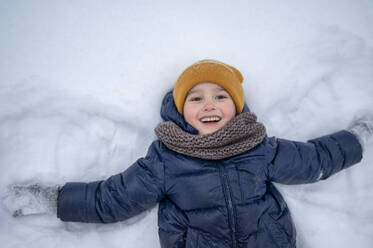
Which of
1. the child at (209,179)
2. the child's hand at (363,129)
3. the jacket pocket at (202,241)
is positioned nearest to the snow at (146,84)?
the child's hand at (363,129)

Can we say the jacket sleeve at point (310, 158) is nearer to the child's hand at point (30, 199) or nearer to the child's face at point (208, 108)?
the child's face at point (208, 108)

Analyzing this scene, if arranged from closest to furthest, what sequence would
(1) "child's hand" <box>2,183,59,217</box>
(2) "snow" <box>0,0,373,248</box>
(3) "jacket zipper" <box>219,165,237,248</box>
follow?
(3) "jacket zipper" <box>219,165,237,248</box> → (1) "child's hand" <box>2,183,59,217</box> → (2) "snow" <box>0,0,373,248</box>

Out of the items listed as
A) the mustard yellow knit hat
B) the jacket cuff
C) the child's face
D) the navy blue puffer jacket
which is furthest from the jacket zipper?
the jacket cuff

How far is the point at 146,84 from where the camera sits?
4.47 feet

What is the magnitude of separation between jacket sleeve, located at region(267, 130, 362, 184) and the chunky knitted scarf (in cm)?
13

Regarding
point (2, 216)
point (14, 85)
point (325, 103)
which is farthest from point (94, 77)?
point (325, 103)

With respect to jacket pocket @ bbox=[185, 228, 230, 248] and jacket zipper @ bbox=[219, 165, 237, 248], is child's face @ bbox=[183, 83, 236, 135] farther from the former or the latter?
jacket pocket @ bbox=[185, 228, 230, 248]

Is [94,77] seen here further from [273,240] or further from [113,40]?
[273,240]

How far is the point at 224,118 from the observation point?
3.87 ft

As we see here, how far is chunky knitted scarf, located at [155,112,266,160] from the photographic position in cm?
111

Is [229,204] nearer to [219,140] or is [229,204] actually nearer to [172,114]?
[219,140]

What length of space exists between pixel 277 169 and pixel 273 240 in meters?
0.32

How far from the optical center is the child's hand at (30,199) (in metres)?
1.15

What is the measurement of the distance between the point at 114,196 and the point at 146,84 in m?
0.61
